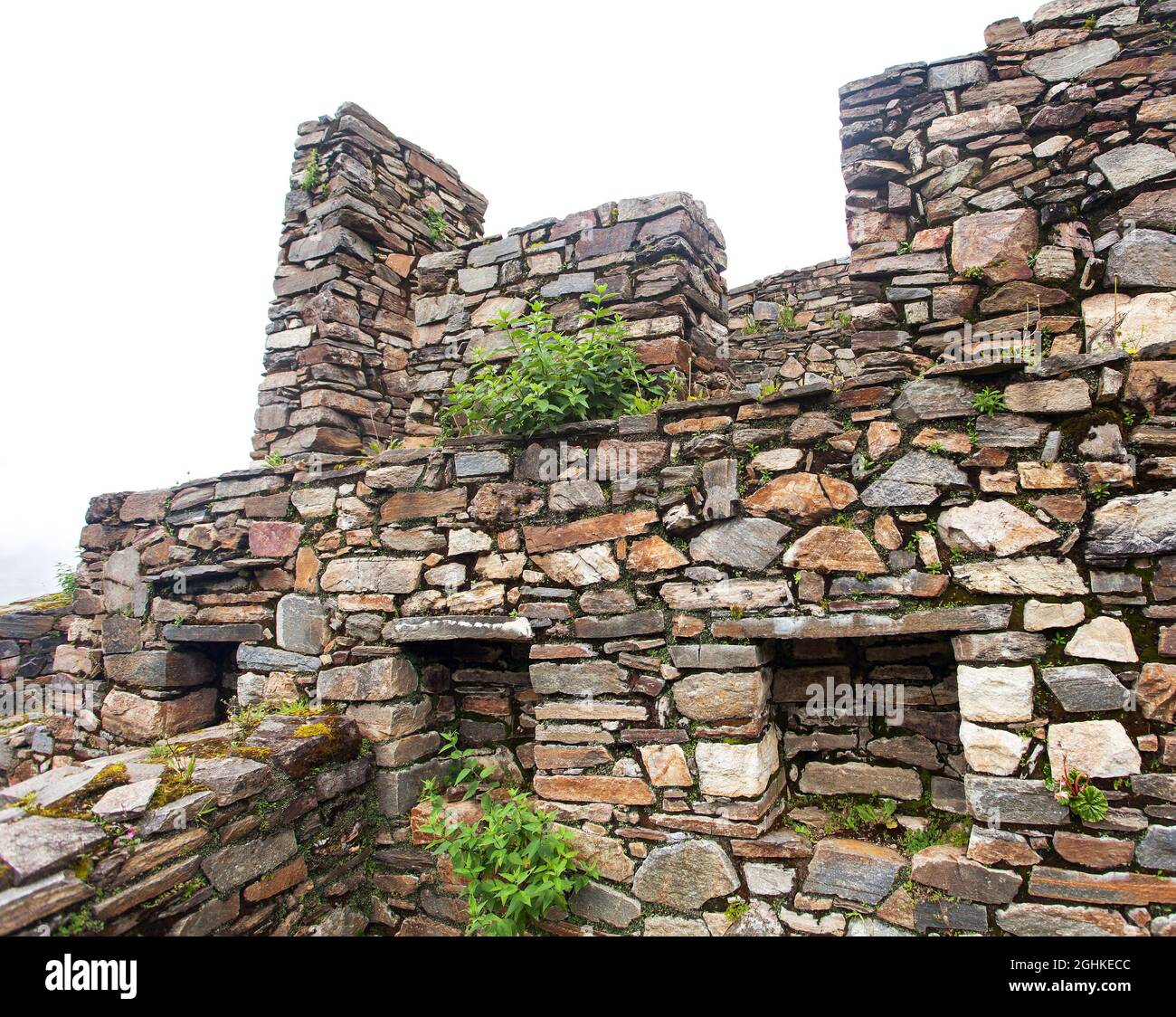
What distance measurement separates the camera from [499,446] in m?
3.53

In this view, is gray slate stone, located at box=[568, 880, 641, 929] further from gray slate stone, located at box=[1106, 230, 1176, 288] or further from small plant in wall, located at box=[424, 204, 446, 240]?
small plant in wall, located at box=[424, 204, 446, 240]

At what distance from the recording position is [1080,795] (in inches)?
93.4

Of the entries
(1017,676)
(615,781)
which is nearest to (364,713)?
(615,781)

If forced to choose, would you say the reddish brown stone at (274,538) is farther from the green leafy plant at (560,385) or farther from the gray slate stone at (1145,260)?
the gray slate stone at (1145,260)

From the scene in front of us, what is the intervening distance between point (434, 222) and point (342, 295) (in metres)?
1.43

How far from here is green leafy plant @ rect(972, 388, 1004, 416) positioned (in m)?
2.63

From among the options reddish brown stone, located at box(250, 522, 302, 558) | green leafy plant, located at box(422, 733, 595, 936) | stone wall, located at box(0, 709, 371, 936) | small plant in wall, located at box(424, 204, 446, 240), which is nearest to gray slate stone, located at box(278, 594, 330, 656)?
reddish brown stone, located at box(250, 522, 302, 558)

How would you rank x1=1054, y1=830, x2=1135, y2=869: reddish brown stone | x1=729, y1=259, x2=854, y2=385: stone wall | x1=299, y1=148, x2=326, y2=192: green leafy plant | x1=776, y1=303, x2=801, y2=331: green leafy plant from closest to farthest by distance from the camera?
x1=1054, y1=830, x2=1135, y2=869: reddish brown stone, x1=299, y1=148, x2=326, y2=192: green leafy plant, x1=729, y1=259, x2=854, y2=385: stone wall, x1=776, y1=303, x2=801, y2=331: green leafy plant

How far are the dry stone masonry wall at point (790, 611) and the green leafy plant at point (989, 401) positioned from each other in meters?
0.01

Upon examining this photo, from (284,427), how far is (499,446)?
266cm

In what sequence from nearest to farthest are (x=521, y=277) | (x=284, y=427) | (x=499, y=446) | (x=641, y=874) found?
(x=641, y=874) < (x=499, y=446) < (x=521, y=277) < (x=284, y=427)

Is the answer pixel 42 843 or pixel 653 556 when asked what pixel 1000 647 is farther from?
pixel 42 843

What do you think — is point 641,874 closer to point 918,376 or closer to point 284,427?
point 918,376

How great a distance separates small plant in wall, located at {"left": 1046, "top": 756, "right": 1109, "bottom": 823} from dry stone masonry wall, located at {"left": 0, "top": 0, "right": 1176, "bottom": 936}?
19 millimetres
